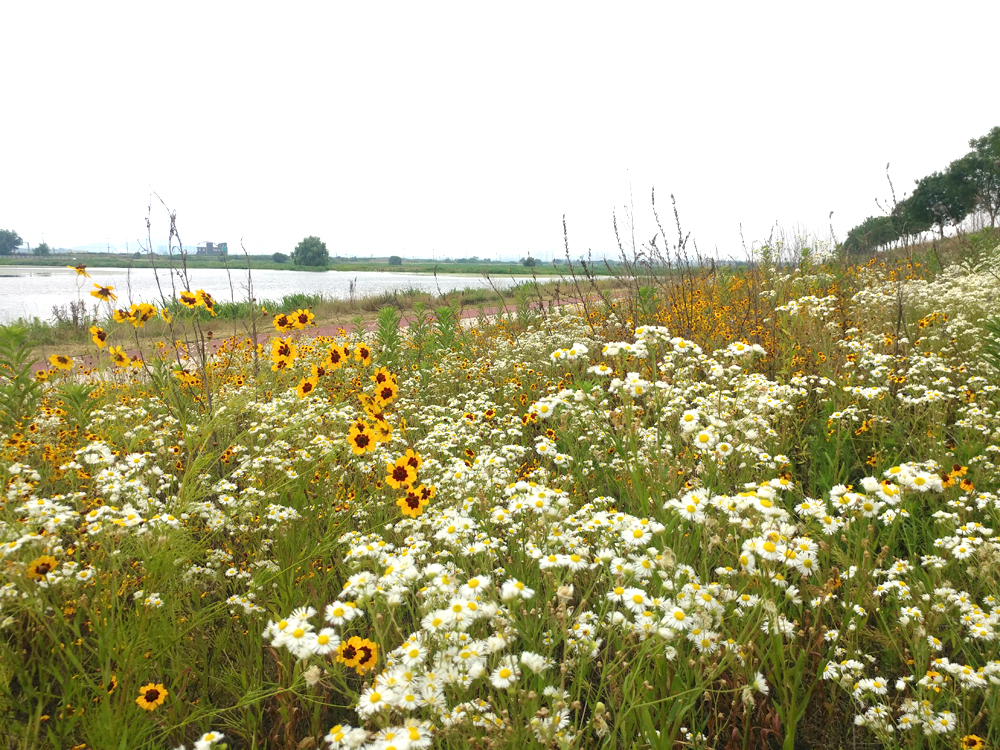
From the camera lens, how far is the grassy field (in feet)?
4.22

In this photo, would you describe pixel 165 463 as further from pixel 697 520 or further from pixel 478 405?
pixel 697 520

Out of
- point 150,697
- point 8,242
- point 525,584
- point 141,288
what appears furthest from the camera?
point 8,242

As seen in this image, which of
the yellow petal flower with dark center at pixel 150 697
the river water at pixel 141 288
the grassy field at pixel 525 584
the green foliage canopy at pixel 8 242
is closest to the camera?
the grassy field at pixel 525 584

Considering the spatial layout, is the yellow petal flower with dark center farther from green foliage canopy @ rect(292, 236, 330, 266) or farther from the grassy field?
green foliage canopy @ rect(292, 236, 330, 266)

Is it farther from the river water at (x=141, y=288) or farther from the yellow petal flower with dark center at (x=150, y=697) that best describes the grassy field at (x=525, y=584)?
the river water at (x=141, y=288)

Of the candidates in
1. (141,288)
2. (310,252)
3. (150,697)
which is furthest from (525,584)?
(310,252)

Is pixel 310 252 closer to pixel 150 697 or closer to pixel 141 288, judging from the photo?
pixel 141 288

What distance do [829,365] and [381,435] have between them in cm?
329

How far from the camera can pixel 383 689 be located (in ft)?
3.61

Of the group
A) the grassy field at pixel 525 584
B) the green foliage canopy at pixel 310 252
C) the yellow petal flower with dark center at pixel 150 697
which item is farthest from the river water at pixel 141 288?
the green foliage canopy at pixel 310 252

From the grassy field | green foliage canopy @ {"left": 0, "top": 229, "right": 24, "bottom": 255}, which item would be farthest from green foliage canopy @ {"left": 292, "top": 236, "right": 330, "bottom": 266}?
the grassy field

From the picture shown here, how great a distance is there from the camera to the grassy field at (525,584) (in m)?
1.29

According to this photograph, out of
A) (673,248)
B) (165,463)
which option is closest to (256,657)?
(165,463)

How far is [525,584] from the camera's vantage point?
177 cm
